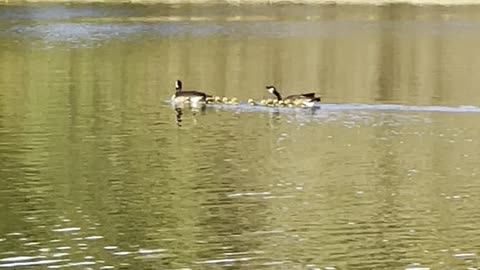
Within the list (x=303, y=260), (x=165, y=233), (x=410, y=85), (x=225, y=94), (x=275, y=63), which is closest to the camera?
(x=303, y=260)

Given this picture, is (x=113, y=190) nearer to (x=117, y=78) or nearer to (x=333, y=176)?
(x=333, y=176)

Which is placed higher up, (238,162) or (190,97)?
(190,97)

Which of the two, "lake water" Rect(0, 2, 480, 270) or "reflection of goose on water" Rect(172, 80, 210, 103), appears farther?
"reflection of goose on water" Rect(172, 80, 210, 103)

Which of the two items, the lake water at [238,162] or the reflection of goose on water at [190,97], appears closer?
the lake water at [238,162]

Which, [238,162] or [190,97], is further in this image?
[190,97]

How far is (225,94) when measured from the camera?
3011cm

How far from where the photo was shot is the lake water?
48.1 feet

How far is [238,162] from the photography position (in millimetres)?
20344

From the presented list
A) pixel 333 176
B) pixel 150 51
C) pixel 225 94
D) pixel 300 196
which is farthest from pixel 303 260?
pixel 150 51

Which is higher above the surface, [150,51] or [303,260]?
[150,51]

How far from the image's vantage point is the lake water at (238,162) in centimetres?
1465

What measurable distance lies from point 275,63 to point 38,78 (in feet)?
27.5

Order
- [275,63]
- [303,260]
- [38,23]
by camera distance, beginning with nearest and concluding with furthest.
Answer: [303,260] → [275,63] → [38,23]

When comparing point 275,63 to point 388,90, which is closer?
point 388,90
